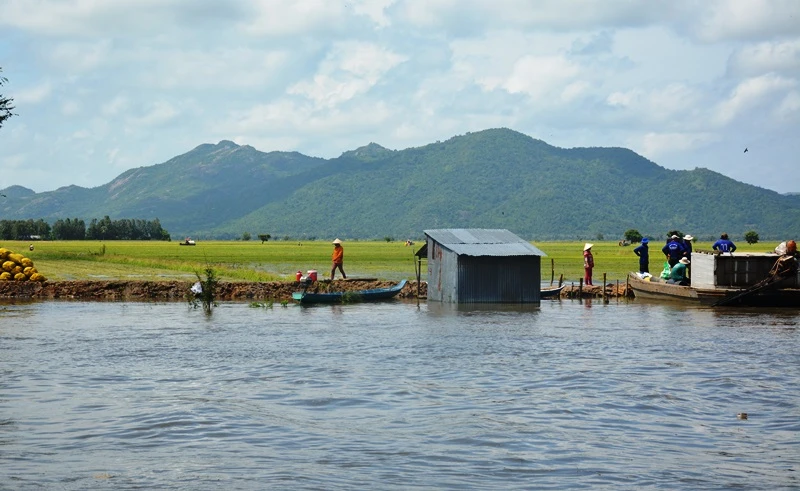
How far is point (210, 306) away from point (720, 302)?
Result: 17998mm

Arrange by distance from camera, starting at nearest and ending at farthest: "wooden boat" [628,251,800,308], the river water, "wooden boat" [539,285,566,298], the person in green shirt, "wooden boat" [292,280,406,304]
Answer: the river water → "wooden boat" [628,251,800,308] → "wooden boat" [292,280,406,304] → the person in green shirt → "wooden boat" [539,285,566,298]

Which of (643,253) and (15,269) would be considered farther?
(15,269)

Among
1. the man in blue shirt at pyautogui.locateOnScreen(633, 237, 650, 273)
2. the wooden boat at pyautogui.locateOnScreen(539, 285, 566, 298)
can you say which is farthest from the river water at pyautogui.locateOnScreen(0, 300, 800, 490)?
the man in blue shirt at pyautogui.locateOnScreen(633, 237, 650, 273)

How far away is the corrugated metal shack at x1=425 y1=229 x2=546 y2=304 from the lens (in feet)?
115

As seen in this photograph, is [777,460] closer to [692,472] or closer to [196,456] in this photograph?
[692,472]

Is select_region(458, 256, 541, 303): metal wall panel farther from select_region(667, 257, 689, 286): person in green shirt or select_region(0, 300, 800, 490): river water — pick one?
select_region(667, 257, 689, 286): person in green shirt

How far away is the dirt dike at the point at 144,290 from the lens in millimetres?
39188

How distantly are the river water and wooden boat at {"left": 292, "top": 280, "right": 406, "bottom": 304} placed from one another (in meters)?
5.93

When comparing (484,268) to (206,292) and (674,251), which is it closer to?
(674,251)

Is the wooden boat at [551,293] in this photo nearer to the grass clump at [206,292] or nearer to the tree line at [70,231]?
the grass clump at [206,292]

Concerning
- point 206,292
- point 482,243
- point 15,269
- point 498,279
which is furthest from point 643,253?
point 15,269

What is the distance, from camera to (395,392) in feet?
60.1

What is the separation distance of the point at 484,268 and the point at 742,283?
9.19 m

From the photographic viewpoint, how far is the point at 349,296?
122 feet
